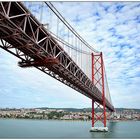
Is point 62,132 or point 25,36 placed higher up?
point 25,36

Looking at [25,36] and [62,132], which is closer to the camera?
[25,36]

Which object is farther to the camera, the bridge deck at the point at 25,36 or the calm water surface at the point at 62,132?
the calm water surface at the point at 62,132

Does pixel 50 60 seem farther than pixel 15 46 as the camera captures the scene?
Yes

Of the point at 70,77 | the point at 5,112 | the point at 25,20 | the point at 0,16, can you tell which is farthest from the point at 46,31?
the point at 5,112

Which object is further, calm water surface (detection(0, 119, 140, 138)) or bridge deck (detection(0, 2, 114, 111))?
calm water surface (detection(0, 119, 140, 138))

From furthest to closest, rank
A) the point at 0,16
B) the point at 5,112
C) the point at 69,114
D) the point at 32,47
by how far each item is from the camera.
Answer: the point at 5,112
the point at 69,114
the point at 32,47
the point at 0,16

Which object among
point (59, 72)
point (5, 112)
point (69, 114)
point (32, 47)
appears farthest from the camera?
point (5, 112)

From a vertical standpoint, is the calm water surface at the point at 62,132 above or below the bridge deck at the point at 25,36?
below

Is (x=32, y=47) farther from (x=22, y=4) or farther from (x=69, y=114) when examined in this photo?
(x=69, y=114)

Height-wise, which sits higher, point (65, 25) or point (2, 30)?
point (65, 25)

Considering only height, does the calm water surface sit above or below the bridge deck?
below
